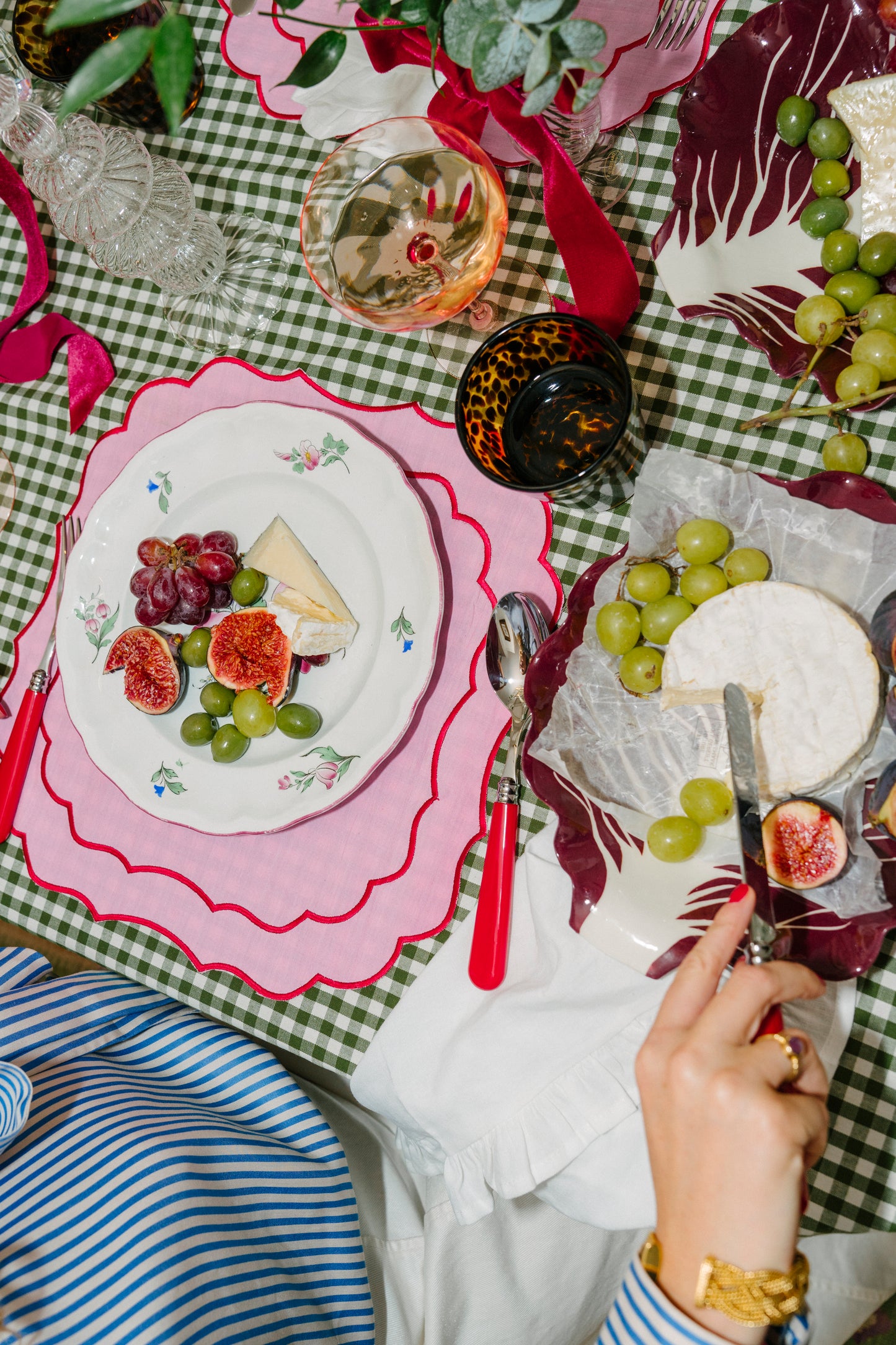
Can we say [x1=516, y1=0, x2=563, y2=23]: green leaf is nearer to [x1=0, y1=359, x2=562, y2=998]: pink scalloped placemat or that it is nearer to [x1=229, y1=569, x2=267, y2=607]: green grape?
[x1=0, y1=359, x2=562, y2=998]: pink scalloped placemat

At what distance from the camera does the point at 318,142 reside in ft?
4.56

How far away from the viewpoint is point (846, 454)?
1.07m

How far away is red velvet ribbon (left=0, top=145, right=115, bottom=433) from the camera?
149 centimetres

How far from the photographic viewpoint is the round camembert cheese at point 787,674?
1.01 metres

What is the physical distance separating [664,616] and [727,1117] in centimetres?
54

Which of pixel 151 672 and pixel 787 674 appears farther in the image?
pixel 151 672

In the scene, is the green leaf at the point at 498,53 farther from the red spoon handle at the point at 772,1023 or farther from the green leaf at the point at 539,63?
the red spoon handle at the point at 772,1023

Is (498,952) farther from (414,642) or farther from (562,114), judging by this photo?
(562,114)

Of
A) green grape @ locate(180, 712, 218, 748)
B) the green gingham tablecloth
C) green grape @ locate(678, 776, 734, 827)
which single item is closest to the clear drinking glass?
the green gingham tablecloth

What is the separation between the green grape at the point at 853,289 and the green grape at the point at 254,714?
0.84 meters

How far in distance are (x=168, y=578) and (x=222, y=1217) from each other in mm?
844

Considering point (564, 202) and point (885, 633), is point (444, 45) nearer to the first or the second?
point (564, 202)

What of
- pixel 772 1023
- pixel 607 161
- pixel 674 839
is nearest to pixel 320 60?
pixel 607 161

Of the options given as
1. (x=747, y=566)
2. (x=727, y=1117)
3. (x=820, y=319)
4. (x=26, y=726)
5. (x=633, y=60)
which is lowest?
(x=26, y=726)
